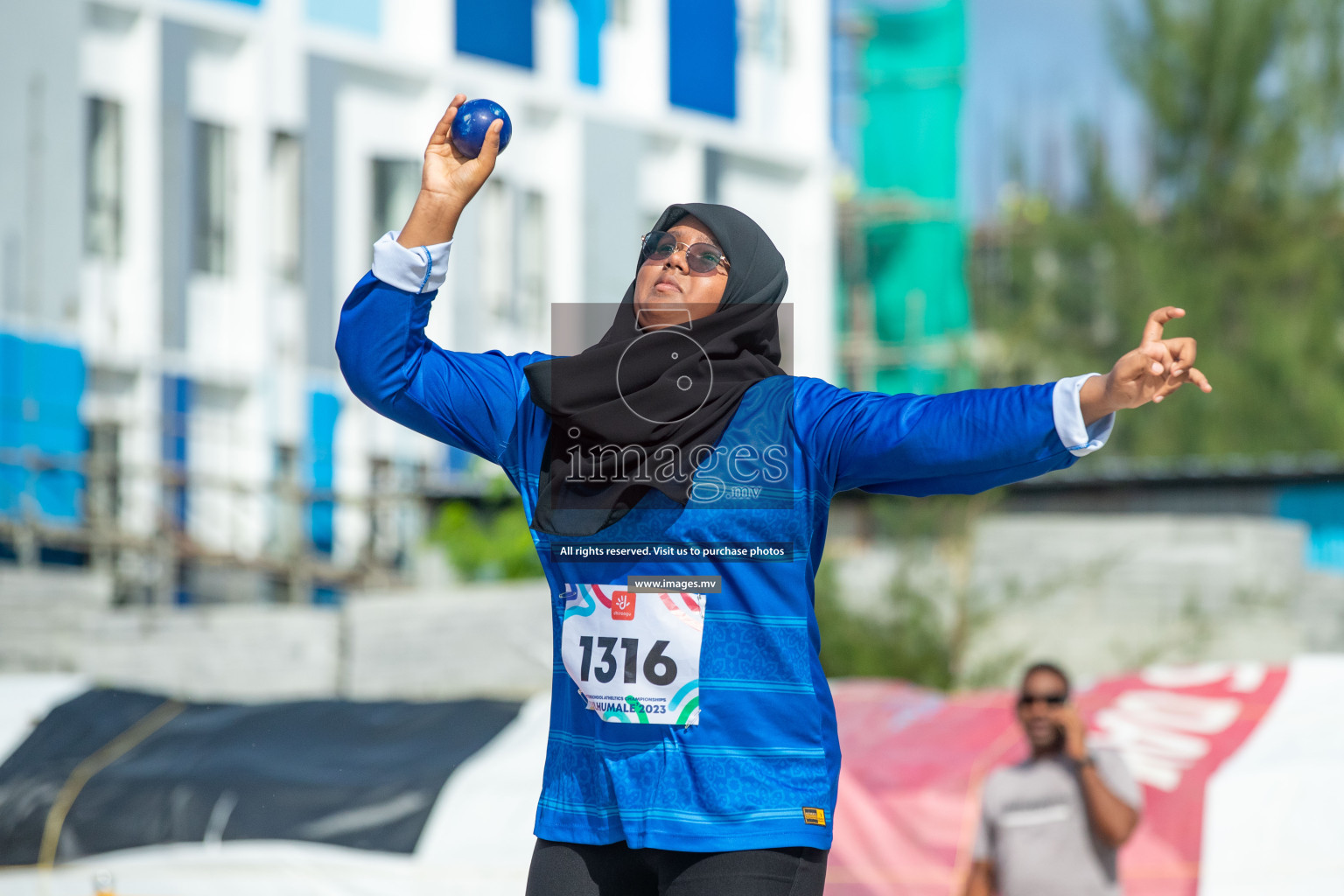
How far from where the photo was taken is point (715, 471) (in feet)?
7.82

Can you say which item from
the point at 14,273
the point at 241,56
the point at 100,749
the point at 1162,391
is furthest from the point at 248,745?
the point at 241,56

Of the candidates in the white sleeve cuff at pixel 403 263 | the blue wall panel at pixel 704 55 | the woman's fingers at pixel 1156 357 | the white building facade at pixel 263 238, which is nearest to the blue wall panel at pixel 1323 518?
the white building facade at pixel 263 238

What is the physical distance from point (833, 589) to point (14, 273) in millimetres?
7526

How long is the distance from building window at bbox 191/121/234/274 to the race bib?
1413 centimetres

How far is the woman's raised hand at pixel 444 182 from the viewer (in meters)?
2.48

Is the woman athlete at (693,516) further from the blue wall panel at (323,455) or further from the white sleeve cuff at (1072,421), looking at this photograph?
the blue wall panel at (323,455)

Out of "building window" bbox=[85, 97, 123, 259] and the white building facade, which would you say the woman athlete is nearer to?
the white building facade

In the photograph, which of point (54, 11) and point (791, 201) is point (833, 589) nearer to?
point (54, 11)

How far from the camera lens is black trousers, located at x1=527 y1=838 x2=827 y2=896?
2271mm

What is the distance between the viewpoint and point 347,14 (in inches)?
683

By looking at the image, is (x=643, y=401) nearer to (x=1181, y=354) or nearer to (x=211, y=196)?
(x=1181, y=354)

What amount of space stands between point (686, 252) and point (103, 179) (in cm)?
1354

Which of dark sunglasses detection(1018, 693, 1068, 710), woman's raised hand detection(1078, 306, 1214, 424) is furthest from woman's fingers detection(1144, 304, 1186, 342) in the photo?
Result: dark sunglasses detection(1018, 693, 1068, 710)

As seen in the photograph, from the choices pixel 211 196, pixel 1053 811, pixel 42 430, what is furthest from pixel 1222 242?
pixel 1053 811
